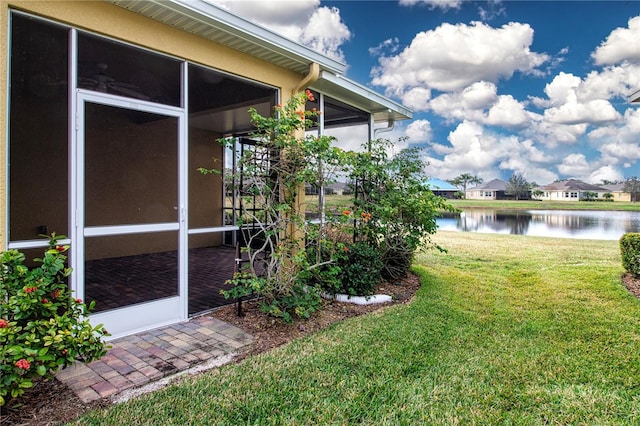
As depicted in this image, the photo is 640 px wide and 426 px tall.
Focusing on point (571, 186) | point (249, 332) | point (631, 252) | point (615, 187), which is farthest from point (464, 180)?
point (249, 332)

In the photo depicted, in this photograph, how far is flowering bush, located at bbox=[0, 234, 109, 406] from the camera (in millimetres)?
2172

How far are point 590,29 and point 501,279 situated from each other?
12.3 m

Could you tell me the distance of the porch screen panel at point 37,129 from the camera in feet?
9.55

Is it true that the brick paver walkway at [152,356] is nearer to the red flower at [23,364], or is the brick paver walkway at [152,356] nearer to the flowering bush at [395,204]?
the red flower at [23,364]

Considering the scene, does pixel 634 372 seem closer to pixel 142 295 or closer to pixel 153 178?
pixel 142 295

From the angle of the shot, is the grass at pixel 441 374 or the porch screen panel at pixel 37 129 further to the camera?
the porch screen panel at pixel 37 129

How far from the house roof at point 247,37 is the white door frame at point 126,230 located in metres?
0.81

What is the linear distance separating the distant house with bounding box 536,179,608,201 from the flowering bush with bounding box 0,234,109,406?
219 ft

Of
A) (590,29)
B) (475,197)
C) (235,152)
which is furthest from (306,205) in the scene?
(475,197)

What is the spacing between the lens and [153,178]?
4.24 meters

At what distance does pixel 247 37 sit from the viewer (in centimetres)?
396

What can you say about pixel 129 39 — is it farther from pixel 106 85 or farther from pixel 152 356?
pixel 152 356

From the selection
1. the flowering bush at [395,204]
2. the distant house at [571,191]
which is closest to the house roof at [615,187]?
the distant house at [571,191]

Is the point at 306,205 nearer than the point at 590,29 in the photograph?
Yes
